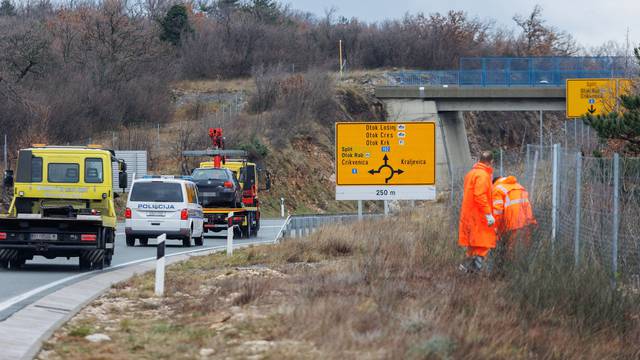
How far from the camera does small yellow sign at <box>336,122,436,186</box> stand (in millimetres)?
29719

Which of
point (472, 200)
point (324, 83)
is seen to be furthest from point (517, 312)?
point (324, 83)

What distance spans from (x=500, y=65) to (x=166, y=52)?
25521 millimetres

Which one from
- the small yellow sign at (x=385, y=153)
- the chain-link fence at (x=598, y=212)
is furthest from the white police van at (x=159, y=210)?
the chain-link fence at (x=598, y=212)

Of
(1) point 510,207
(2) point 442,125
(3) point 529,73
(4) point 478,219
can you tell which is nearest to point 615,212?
(4) point 478,219

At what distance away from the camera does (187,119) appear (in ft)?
224

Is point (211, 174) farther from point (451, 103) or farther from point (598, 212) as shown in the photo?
point (451, 103)

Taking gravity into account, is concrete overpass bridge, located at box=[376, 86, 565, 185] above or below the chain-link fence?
above

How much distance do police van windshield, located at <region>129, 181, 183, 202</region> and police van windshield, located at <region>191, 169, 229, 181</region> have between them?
6.82 m

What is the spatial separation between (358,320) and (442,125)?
52.0 meters

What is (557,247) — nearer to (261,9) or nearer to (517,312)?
(517,312)

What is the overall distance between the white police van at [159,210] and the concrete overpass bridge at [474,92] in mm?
30903

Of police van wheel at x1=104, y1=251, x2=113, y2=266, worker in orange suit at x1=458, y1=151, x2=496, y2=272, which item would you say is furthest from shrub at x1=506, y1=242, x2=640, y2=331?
police van wheel at x1=104, y1=251, x2=113, y2=266

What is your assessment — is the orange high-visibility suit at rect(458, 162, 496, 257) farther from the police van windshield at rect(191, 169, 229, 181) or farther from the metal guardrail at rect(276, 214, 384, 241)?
the police van windshield at rect(191, 169, 229, 181)

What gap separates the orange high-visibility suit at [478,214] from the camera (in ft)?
50.1
